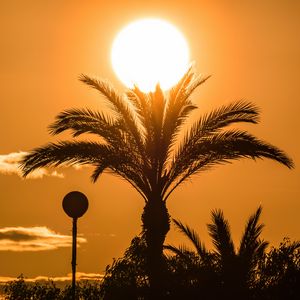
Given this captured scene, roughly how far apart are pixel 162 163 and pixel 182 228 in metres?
2.52

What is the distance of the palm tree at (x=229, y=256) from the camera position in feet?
78.6

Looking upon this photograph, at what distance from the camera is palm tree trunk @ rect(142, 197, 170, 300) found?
2509cm

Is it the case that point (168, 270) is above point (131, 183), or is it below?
below

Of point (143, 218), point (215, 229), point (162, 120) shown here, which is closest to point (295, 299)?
point (215, 229)

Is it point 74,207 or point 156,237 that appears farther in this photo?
point 156,237

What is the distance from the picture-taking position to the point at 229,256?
2522 cm

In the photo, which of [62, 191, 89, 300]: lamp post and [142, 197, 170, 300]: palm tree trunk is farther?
[142, 197, 170, 300]: palm tree trunk

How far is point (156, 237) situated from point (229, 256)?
7.81 ft

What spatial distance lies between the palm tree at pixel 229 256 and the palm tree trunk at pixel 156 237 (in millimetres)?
991

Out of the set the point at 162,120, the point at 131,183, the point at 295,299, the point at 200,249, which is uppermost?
the point at 162,120

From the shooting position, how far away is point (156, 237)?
25578 mm

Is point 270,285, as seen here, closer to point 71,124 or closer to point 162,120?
point 162,120

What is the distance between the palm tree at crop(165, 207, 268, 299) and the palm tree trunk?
39.0 inches

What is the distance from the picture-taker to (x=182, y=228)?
26.7 meters
